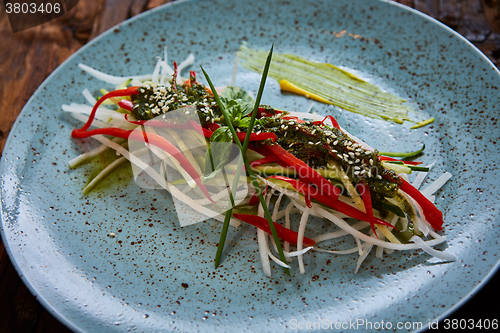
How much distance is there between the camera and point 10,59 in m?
4.11

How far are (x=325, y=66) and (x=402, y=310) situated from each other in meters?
1.99

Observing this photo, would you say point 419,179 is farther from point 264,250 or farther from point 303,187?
point 264,250

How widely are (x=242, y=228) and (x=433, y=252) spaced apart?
1088 millimetres

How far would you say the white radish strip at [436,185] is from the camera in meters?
2.75

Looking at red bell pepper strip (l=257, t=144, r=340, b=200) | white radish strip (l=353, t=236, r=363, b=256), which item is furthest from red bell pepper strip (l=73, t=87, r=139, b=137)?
white radish strip (l=353, t=236, r=363, b=256)

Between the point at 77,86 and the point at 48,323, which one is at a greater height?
the point at 77,86

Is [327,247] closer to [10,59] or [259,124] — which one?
[259,124]

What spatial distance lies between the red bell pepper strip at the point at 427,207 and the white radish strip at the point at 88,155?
76.5 inches

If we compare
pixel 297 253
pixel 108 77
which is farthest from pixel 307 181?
pixel 108 77

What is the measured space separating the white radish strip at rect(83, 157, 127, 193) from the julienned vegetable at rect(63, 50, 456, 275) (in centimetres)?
25

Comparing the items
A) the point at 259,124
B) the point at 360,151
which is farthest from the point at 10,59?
the point at 360,151

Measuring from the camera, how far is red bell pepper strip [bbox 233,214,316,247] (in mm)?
2676

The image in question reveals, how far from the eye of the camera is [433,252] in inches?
96.6

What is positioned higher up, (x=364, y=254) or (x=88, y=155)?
(x=364, y=254)
